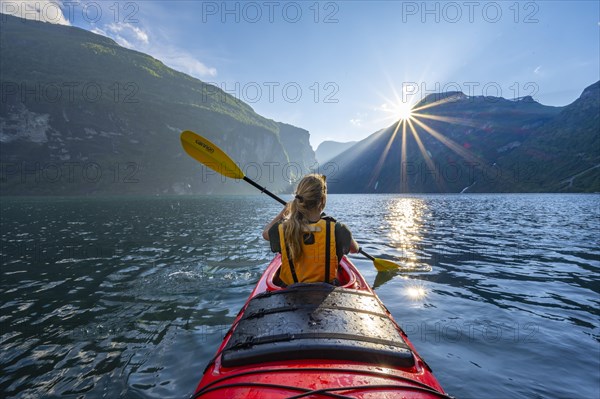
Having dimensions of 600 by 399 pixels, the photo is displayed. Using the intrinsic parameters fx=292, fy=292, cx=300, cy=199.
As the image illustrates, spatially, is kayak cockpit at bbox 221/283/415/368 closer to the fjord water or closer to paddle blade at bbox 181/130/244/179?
the fjord water

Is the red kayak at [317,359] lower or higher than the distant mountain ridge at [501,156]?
lower

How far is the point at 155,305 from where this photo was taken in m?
7.18

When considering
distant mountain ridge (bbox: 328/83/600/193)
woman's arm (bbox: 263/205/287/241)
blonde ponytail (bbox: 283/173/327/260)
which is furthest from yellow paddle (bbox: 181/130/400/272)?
distant mountain ridge (bbox: 328/83/600/193)

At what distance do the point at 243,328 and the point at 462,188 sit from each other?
16317 centimetres

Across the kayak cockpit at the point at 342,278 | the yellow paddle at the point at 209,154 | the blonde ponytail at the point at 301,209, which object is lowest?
the kayak cockpit at the point at 342,278

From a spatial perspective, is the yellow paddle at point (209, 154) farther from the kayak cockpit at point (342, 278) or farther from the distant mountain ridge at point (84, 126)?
the distant mountain ridge at point (84, 126)

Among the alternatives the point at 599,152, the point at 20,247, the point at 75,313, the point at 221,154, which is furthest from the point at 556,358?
the point at 599,152

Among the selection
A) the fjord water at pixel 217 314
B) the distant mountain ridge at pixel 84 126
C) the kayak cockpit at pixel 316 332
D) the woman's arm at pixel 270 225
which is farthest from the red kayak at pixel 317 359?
the distant mountain ridge at pixel 84 126

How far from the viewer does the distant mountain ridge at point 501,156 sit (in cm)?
12438

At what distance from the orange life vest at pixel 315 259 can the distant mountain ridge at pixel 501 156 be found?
451ft

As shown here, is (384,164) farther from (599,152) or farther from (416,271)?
(416,271)

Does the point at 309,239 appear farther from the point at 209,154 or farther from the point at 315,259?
the point at 209,154

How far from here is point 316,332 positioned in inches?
111

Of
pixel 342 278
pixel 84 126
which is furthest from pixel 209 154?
pixel 84 126
